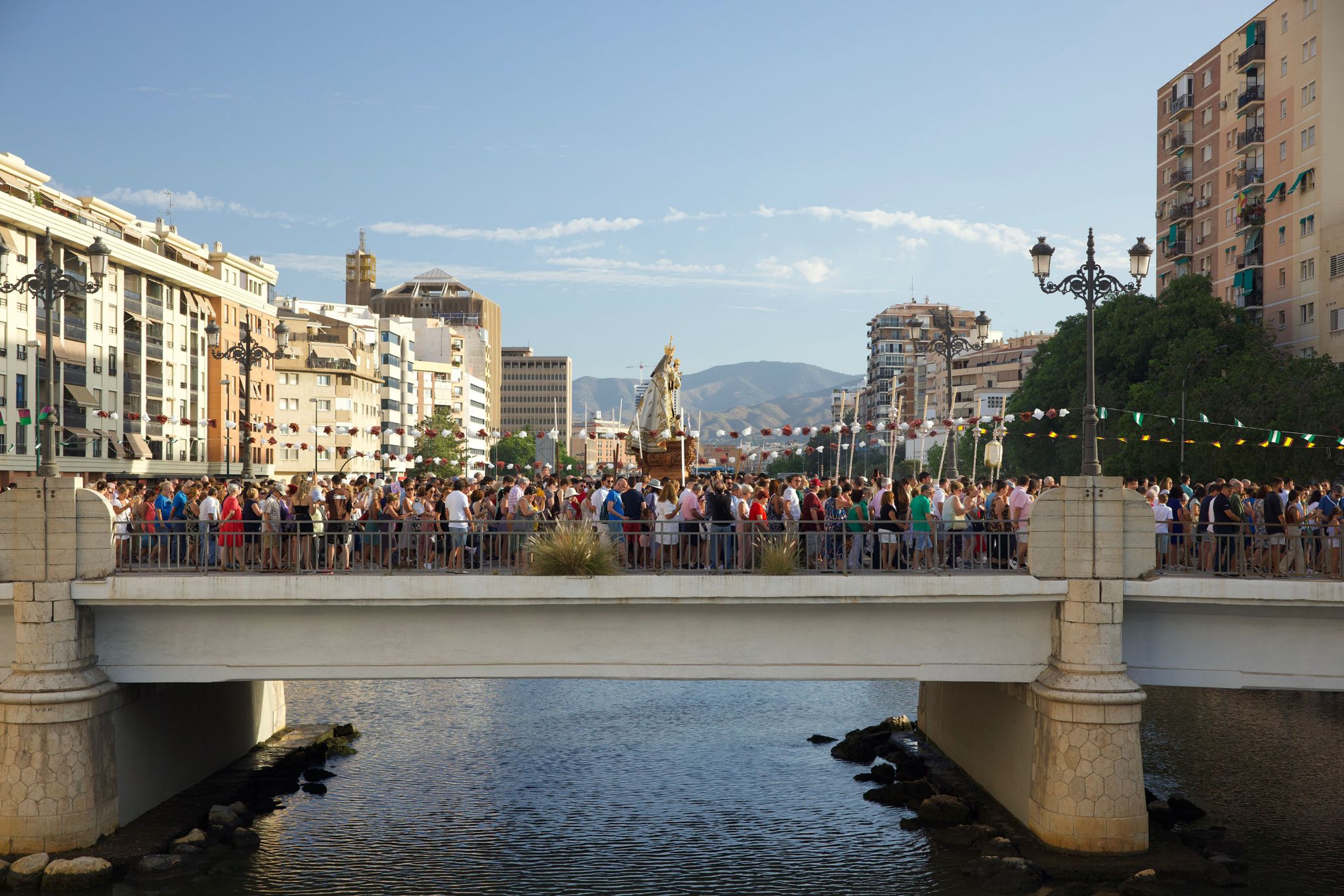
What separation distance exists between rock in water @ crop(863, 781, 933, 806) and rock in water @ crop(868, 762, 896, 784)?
1.13m

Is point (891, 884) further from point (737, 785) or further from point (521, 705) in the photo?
point (521, 705)

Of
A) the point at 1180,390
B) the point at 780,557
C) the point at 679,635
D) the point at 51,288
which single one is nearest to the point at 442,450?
the point at 1180,390

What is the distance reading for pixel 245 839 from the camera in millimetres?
19656

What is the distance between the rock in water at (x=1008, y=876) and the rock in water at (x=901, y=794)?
165 inches

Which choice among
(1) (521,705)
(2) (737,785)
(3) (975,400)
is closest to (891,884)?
(2) (737,785)

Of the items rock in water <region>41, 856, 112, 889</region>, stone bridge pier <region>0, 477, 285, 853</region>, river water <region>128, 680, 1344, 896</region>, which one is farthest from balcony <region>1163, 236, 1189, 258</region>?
rock in water <region>41, 856, 112, 889</region>

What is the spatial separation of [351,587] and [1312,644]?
13.5 metres

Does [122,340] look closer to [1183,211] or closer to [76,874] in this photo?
[76,874]

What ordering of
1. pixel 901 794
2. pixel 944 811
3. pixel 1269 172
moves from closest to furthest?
pixel 944 811 < pixel 901 794 < pixel 1269 172

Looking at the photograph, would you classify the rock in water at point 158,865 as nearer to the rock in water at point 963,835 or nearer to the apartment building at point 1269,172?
the rock in water at point 963,835

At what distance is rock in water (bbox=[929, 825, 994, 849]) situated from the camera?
19438 millimetres

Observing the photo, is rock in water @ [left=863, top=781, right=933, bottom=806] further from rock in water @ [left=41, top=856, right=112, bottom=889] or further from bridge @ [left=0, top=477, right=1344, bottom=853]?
rock in water @ [left=41, top=856, right=112, bottom=889]

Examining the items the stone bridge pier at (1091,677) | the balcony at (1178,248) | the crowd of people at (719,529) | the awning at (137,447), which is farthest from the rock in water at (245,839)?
the balcony at (1178,248)

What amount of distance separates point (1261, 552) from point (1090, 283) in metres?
5.06
